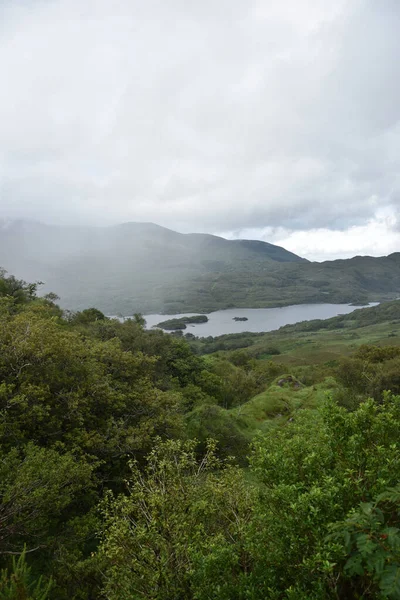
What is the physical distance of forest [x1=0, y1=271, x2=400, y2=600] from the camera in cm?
622

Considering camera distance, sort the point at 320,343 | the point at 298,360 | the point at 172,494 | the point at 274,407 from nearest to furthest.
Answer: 1. the point at 172,494
2. the point at 274,407
3. the point at 298,360
4. the point at 320,343

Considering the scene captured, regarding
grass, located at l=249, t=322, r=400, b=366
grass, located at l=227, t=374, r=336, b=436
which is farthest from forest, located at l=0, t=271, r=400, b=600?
grass, located at l=249, t=322, r=400, b=366

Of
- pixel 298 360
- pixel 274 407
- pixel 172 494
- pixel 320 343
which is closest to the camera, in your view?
pixel 172 494

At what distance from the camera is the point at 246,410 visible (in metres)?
34.2

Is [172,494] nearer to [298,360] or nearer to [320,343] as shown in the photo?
[298,360]

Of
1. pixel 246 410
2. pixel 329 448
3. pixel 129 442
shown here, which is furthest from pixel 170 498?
pixel 246 410

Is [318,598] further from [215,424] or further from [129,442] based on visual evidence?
[215,424]

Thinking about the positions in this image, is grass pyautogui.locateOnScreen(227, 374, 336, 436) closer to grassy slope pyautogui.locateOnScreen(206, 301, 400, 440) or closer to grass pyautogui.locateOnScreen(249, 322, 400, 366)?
grassy slope pyautogui.locateOnScreen(206, 301, 400, 440)

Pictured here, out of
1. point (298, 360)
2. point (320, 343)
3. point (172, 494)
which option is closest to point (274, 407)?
point (172, 494)

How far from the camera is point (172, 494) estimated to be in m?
10.6

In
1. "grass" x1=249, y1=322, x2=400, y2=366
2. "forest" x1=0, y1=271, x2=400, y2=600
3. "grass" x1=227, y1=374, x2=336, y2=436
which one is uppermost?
"forest" x1=0, y1=271, x2=400, y2=600

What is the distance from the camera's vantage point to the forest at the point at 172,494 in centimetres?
622

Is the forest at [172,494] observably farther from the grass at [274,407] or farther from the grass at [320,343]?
the grass at [320,343]

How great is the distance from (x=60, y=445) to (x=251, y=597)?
13.1m
